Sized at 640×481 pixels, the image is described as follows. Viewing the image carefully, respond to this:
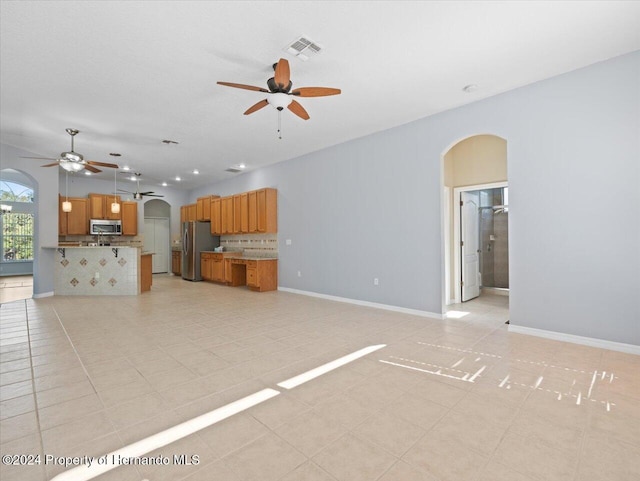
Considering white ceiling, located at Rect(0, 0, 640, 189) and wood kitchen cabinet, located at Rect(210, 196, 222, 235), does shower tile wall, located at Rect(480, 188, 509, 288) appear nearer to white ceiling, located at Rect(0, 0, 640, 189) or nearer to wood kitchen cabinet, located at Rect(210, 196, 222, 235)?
white ceiling, located at Rect(0, 0, 640, 189)

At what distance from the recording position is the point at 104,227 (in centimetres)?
914

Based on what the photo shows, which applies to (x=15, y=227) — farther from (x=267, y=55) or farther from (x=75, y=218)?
(x=267, y=55)

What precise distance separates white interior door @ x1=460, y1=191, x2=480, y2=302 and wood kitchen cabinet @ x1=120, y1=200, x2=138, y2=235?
9.42 m

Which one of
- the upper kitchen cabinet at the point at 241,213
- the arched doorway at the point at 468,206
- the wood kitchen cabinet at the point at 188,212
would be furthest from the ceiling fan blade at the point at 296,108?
the wood kitchen cabinet at the point at 188,212

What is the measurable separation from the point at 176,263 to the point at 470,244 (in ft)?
29.4

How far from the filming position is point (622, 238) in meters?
3.27

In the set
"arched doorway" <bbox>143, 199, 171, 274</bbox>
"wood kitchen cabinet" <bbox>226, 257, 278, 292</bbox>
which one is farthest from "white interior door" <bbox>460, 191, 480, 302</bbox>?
"arched doorway" <bbox>143, 199, 171, 274</bbox>

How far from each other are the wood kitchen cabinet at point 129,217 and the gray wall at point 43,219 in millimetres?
2703

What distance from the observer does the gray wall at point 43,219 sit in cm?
654

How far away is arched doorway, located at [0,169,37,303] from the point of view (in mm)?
10289

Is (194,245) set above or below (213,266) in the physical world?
above

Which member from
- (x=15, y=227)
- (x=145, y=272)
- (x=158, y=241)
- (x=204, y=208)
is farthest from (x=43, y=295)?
(x=15, y=227)

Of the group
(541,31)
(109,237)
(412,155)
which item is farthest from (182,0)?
(109,237)

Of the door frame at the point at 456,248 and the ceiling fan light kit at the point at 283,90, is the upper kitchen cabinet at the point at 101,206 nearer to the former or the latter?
the ceiling fan light kit at the point at 283,90
